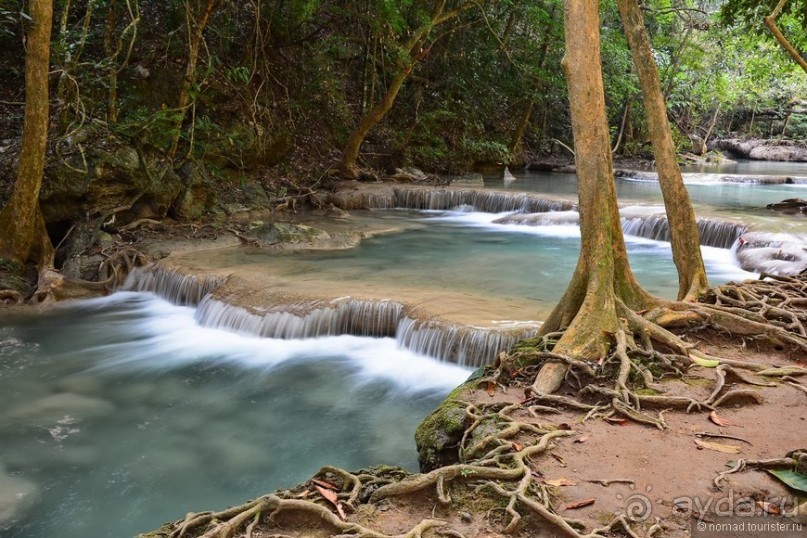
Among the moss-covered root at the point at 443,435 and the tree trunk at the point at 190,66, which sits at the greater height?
the tree trunk at the point at 190,66

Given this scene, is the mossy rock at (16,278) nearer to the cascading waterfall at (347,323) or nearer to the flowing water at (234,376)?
the flowing water at (234,376)

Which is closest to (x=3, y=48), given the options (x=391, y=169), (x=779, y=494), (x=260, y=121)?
(x=260, y=121)

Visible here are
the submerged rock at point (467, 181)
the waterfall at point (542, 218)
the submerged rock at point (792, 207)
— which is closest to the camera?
the submerged rock at point (792, 207)

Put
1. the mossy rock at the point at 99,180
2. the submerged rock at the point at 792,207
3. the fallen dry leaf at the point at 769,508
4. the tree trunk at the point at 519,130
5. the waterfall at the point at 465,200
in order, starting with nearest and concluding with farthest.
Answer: the fallen dry leaf at the point at 769,508 → the mossy rock at the point at 99,180 → the submerged rock at the point at 792,207 → the waterfall at the point at 465,200 → the tree trunk at the point at 519,130

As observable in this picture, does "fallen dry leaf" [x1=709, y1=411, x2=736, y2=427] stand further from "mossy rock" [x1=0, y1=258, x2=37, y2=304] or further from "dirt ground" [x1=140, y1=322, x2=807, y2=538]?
"mossy rock" [x1=0, y1=258, x2=37, y2=304]

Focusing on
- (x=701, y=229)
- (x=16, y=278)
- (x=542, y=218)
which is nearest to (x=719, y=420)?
(x=16, y=278)

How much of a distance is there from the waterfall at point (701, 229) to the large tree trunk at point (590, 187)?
666 centimetres

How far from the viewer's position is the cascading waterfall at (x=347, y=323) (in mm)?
6984

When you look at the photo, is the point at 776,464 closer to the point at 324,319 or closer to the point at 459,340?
the point at 459,340

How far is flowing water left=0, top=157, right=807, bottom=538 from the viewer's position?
5410 millimetres

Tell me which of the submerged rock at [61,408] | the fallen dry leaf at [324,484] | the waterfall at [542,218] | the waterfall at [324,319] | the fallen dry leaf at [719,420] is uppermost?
the waterfall at [542,218]

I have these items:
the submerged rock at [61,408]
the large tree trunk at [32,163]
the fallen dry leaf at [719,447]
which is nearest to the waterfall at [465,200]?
the large tree trunk at [32,163]

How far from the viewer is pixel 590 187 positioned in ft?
18.8

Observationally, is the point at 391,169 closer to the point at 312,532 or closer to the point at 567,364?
the point at 567,364
